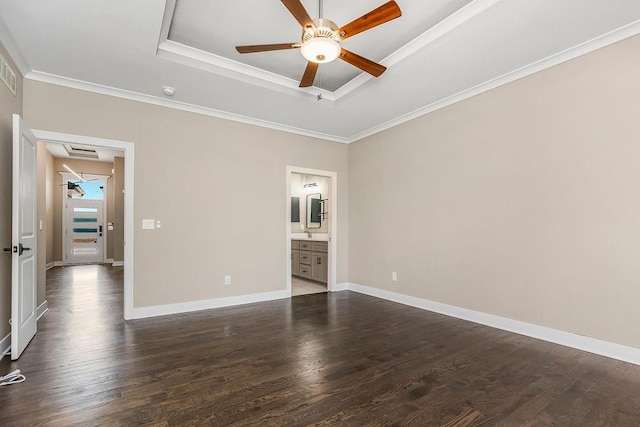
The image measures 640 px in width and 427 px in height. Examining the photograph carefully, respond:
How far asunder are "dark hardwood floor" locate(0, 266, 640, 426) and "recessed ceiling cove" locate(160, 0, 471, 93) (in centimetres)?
288

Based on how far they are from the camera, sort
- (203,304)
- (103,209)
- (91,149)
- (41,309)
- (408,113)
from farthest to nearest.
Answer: (103,209) < (91,149) < (408,113) < (203,304) < (41,309)

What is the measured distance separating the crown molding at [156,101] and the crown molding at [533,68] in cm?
166

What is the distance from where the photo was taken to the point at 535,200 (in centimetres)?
326

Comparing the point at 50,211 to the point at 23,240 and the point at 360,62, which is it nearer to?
the point at 23,240

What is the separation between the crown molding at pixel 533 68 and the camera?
8.90 feet

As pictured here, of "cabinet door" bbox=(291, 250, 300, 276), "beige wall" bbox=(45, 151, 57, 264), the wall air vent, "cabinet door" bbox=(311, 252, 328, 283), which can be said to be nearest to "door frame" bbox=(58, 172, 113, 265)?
"beige wall" bbox=(45, 151, 57, 264)

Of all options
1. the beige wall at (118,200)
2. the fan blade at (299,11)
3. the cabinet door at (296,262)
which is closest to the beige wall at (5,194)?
the fan blade at (299,11)

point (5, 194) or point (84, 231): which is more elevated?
point (5, 194)

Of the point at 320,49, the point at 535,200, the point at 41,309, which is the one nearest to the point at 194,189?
the point at 41,309

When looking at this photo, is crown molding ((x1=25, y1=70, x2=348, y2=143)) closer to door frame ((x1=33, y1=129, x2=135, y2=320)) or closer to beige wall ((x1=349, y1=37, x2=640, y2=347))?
door frame ((x1=33, y1=129, x2=135, y2=320))

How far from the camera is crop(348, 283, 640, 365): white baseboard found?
270 centimetres

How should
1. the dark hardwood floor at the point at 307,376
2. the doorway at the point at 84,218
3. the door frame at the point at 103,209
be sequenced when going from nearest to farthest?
the dark hardwood floor at the point at 307,376, the door frame at the point at 103,209, the doorway at the point at 84,218

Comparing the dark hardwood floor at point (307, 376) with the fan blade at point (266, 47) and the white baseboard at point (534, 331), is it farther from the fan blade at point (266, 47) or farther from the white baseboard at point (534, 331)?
the fan blade at point (266, 47)

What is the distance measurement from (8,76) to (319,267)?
4855 millimetres
